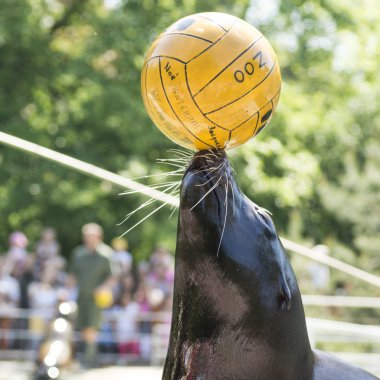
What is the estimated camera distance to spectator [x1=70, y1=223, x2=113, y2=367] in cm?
1179

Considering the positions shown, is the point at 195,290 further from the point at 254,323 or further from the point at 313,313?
the point at 313,313

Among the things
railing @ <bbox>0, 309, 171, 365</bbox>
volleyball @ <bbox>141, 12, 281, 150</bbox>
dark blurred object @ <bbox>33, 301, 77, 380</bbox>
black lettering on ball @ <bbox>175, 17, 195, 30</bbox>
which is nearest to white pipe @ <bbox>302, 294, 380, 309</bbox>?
railing @ <bbox>0, 309, 171, 365</bbox>

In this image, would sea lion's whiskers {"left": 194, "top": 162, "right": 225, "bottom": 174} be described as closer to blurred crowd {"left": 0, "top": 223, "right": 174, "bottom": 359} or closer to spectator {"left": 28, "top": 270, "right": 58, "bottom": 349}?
blurred crowd {"left": 0, "top": 223, "right": 174, "bottom": 359}

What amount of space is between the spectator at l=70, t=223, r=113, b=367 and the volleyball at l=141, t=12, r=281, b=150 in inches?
333

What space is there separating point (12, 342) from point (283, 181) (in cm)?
724

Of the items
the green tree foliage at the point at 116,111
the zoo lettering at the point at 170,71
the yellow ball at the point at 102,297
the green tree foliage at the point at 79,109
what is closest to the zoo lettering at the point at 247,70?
the zoo lettering at the point at 170,71

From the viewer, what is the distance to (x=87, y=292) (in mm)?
11828

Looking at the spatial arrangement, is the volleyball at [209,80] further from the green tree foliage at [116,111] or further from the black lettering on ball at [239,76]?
the green tree foliage at [116,111]

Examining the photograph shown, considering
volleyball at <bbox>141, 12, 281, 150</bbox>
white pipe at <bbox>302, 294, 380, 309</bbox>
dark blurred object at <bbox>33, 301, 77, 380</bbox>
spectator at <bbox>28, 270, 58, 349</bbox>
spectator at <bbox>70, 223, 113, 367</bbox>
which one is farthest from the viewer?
spectator at <bbox>28, 270, 58, 349</bbox>

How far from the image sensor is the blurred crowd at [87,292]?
11875 millimetres

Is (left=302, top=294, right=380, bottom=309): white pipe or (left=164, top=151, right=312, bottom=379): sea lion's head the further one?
(left=302, top=294, right=380, bottom=309): white pipe

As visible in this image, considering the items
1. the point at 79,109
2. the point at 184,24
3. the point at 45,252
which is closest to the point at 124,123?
the point at 79,109

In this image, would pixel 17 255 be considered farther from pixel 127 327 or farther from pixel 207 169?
pixel 207 169

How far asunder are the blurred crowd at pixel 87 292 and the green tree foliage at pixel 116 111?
9.73 feet
